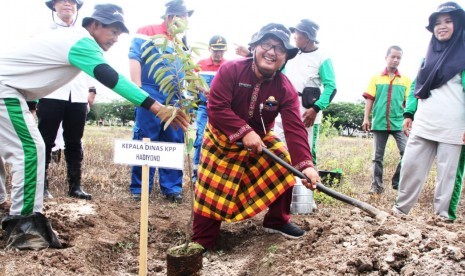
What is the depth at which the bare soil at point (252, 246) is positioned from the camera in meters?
2.16

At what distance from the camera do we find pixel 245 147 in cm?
274

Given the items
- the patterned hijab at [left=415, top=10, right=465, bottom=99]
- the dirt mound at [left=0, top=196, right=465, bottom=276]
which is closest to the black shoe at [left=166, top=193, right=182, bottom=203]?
the dirt mound at [left=0, top=196, right=465, bottom=276]

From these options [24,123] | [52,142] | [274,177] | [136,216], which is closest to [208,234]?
[274,177]

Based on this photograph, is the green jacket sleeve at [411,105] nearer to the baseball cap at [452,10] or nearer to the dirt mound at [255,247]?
the baseball cap at [452,10]

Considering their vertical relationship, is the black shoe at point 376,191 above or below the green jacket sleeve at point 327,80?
below

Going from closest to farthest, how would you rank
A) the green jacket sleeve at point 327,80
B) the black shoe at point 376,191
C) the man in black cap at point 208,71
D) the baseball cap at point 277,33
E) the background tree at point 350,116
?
the baseball cap at point 277,33 < the green jacket sleeve at point 327,80 < the man in black cap at point 208,71 < the black shoe at point 376,191 < the background tree at point 350,116

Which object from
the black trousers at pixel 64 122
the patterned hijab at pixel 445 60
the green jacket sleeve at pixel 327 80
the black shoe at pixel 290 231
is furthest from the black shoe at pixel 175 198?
the patterned hijab at pixel 445 60

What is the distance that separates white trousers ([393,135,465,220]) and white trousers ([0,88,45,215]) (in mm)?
2965

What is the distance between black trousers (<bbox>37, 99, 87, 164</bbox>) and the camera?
3.72m

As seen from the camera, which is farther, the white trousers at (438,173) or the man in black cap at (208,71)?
the man in black cap at (208,71)

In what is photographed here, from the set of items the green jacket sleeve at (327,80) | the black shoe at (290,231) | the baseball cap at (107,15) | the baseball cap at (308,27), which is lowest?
the black shoe at (290,231)

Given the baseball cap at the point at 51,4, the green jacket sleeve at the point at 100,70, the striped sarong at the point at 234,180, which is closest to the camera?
the green jacket sleeve at the point at 100,70

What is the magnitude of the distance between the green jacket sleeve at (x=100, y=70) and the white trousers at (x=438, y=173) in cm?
231

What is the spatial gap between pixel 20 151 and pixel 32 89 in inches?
17.5
